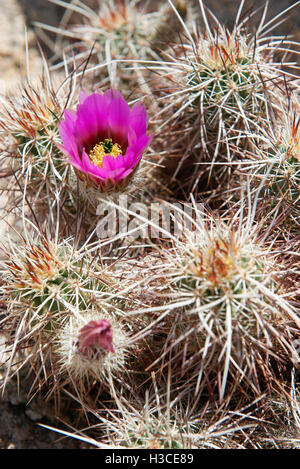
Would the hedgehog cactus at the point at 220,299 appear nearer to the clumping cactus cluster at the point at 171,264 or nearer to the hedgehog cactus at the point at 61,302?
the clumping cactus cluster at the point at 171,264

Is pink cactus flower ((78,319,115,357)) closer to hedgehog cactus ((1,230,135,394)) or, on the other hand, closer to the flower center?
hedgehog cactus ((1,230,135,394))

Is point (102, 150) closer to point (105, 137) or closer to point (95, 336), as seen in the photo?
point (105, 137)

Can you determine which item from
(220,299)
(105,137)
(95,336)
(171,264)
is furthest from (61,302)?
(105,137)

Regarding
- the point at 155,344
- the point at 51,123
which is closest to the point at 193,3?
the point at 51,123

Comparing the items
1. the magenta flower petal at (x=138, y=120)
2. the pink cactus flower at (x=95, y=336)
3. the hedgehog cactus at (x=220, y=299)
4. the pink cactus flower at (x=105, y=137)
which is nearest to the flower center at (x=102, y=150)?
the pink cactus flower at (x=105, y=137)

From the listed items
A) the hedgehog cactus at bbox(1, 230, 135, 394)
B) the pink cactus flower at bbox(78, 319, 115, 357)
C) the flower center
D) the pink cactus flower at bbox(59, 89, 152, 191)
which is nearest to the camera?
the pink cactus flower at bbox(78, 319, 115, 357)

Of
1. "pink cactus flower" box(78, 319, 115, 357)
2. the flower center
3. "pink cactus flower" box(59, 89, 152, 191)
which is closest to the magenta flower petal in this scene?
"pink cactus flower" box(59, 89, 152, 191)

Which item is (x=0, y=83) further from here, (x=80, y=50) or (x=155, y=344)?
(x=155, y=344)
